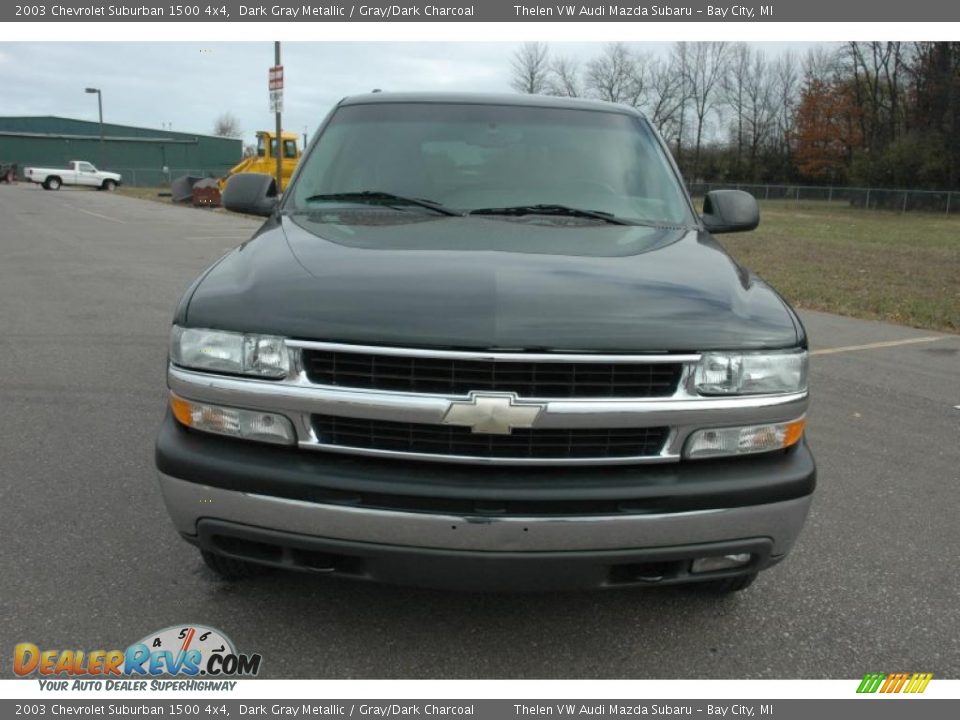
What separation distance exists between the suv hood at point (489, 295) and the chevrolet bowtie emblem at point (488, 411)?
0.15 meters

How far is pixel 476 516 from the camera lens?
2.25 metres

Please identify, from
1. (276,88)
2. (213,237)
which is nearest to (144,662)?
(213,237)

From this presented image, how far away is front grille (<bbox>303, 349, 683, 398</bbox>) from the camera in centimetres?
227

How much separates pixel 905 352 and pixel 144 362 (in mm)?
6502

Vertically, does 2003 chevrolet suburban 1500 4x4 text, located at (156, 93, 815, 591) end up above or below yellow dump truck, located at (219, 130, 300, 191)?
below

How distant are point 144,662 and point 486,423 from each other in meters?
1.38

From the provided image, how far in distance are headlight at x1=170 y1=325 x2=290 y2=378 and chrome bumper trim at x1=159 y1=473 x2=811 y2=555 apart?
1.16 ft

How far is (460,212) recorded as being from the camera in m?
3.38

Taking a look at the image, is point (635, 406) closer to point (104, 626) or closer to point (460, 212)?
point (460, 212)

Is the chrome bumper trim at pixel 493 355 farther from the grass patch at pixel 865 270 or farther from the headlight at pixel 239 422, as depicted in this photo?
the grass patch at pixel 865 270

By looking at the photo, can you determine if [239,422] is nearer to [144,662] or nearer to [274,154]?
[144,662]

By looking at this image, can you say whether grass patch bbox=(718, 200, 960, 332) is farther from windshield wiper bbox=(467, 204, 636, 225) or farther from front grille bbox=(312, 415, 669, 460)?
front grille bbox=(312, 415, 669, 460)

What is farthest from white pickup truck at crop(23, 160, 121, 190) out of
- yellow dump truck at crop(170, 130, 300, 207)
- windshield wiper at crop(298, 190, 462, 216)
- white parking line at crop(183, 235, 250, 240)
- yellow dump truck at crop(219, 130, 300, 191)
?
windshield wiper at crop(298, 190, 462, 216)

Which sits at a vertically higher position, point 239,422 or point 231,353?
point 231,353
